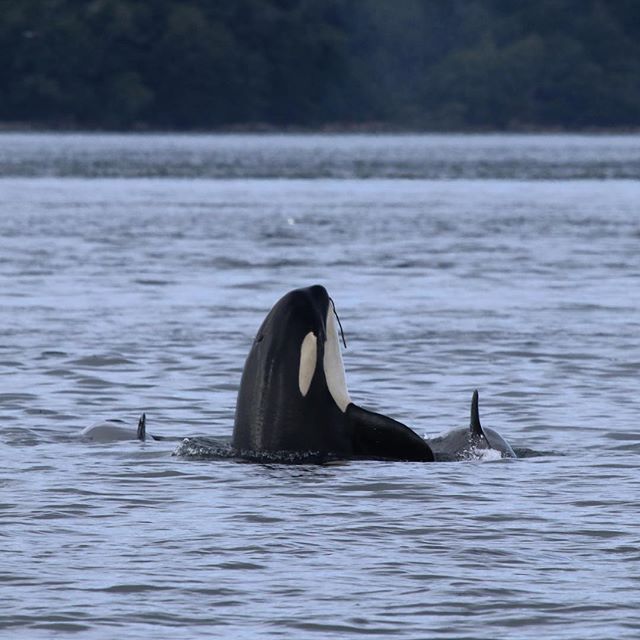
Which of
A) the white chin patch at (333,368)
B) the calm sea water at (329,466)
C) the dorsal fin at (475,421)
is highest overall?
the white chin patch at (333,368)

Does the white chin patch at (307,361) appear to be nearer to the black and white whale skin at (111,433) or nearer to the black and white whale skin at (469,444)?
the black and white whale skin at (469,444)

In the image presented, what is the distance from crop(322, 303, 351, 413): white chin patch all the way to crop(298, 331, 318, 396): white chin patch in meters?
0.11

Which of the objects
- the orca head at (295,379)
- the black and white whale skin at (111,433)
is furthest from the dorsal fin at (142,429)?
the orca head at (295,379)

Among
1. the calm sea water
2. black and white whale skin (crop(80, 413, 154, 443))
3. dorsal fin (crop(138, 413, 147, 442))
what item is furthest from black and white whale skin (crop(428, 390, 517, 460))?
black and white whale skin (crop(80, 413, 154, 443))

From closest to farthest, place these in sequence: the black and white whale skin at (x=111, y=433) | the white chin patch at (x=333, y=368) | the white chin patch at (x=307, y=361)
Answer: the white chin patch at (x=307, y=361), the white chin patch at (x=333, y=368), the black and white whale skin at (x=111, y=433)

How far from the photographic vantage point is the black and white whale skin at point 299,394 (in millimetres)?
13336

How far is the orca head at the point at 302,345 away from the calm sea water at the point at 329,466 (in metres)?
0.71

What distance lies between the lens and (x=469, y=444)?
14.6 metres

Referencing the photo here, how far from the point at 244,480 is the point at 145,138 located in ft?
586

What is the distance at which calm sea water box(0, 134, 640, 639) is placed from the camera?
10.4 metres

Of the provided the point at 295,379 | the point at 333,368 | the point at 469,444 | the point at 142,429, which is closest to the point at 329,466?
the point at 333,368

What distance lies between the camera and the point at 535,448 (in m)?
15.7

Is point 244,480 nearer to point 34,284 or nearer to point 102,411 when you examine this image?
point 102,411

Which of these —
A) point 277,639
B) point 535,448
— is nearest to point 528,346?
point 535,448
